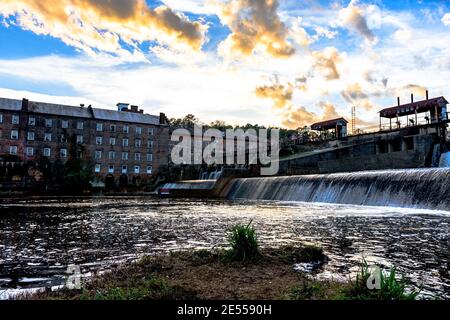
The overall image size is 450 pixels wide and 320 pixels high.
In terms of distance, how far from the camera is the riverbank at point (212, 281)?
4031mm

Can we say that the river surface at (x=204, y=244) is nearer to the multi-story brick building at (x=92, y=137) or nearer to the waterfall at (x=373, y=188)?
the waterfall at (x=373, y=188)

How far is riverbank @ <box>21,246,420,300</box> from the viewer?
159 inches

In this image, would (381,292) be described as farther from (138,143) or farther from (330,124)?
(138,143)

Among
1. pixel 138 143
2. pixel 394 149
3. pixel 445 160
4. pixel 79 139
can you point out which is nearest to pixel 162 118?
pixel 138 143

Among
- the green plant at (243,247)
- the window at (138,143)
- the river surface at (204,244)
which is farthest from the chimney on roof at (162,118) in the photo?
the green plant at (243,247)

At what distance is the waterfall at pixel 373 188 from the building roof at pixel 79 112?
41.8 m

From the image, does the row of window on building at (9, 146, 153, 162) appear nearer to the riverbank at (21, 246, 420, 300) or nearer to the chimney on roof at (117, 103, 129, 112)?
the chimney on roof at (117, 103, 129, 112)

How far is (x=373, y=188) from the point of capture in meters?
20.8

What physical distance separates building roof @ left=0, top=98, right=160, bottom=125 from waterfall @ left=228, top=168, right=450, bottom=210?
137 ft

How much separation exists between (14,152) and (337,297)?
63299mm

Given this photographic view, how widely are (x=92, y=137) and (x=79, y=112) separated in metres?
5.10
